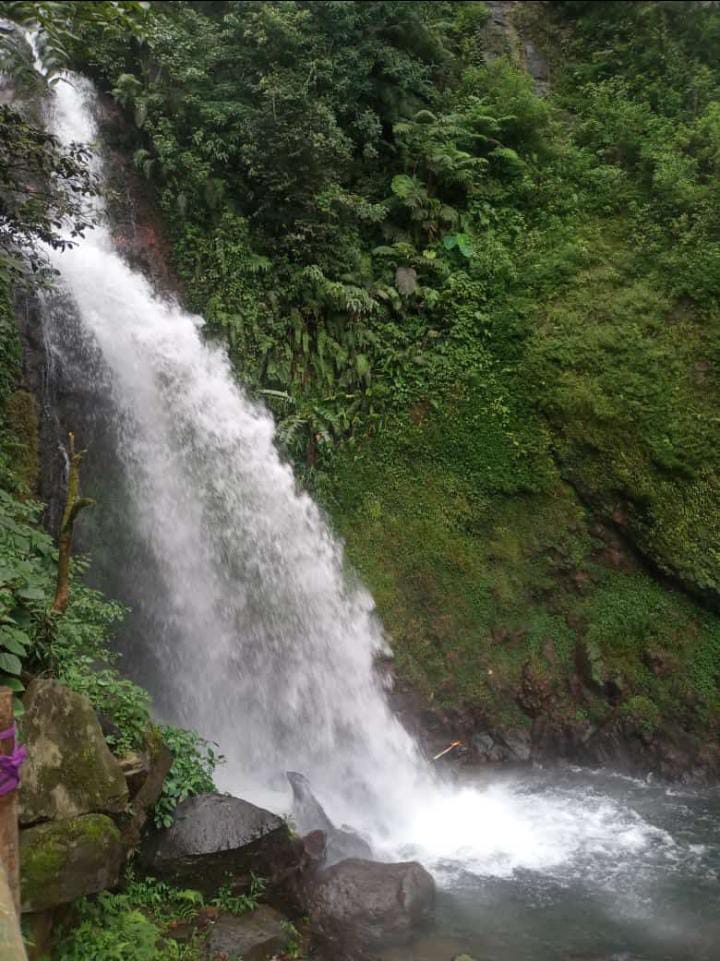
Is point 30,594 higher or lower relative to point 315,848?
higher

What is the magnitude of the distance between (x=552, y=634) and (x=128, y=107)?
403 inches

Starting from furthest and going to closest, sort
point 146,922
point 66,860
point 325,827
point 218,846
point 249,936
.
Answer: point 325,827 → point 218,846 → point 249,936 → point 146,922 → point 66,860

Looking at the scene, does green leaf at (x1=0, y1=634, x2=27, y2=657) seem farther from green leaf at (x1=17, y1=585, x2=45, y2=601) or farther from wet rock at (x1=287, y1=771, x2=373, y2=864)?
wet rock at (x1=287, y1=771, x2=373, y2=864)

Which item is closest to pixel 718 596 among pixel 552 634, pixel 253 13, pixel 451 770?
pixel 552 634

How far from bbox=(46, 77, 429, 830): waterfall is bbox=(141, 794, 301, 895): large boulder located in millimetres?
1696

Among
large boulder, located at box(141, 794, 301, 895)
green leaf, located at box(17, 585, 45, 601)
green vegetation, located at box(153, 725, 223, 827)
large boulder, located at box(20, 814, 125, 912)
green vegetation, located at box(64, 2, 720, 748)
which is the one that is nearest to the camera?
large boulder, located at box(20, 814, 125, 912)

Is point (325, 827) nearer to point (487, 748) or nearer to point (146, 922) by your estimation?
point (146, 922)

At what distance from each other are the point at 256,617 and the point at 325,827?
8.43ft

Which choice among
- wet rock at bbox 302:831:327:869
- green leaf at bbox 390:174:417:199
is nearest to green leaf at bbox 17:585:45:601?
wet rock at bbox 302:831:327:869

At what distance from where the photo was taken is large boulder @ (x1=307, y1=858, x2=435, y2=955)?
18.6ft

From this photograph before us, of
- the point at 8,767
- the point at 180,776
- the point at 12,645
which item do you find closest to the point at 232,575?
the point at 180,776

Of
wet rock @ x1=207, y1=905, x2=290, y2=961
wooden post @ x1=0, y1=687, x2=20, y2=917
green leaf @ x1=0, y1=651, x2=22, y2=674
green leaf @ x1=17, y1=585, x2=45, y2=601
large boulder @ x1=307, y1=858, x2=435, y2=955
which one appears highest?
green leaf @ x1=17, y1=585, x2=45, y2=601

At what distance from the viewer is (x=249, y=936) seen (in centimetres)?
510

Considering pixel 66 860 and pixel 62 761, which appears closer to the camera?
pixel 66 860
